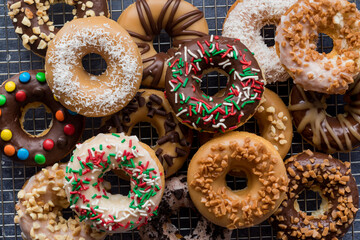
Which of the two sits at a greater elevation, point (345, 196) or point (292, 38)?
point (292, 38)

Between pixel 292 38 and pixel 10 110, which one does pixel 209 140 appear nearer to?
pixel 292 38

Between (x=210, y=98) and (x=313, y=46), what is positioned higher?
(x=313, y=46)

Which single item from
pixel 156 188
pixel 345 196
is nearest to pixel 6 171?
pixel 156 188

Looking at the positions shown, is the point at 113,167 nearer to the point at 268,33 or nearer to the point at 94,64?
the point at 94,64

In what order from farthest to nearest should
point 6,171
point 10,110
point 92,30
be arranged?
point 6,171
point 10,110
point 92,30

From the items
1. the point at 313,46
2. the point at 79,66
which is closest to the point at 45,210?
the point at 79,66

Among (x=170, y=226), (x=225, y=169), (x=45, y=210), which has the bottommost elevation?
(x=170, y=226)
